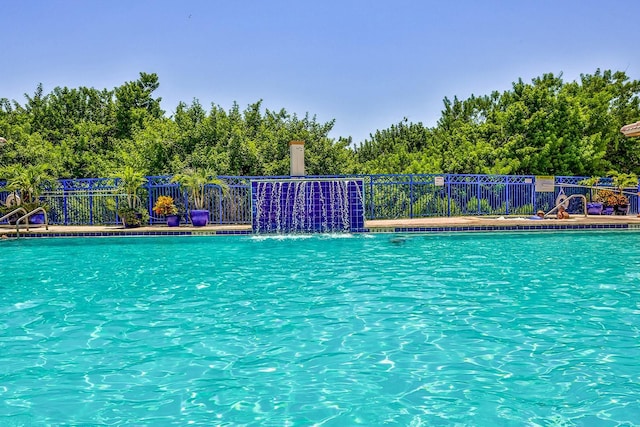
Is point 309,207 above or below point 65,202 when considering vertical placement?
below

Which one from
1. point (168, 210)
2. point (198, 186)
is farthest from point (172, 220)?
point (198, 186)

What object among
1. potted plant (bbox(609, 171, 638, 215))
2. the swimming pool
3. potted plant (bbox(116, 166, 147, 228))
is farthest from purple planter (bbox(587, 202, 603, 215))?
potted plant (bbox(116, 166, 147, 228))

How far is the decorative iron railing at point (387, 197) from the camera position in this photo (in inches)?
677

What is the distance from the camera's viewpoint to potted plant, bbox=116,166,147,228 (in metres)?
15.9

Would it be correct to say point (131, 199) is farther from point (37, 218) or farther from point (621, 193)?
point (621, 193)

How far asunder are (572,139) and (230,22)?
15.3m

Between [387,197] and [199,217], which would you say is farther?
[387,197]

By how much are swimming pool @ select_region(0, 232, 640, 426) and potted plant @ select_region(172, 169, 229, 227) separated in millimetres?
6549

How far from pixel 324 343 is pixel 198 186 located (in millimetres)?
11957

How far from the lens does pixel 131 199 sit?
54.3 ft

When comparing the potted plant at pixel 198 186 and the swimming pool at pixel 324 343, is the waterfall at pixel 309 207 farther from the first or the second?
the swimming pool at pixel 324 343

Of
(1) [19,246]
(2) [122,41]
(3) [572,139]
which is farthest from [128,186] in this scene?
(3) [572,139]

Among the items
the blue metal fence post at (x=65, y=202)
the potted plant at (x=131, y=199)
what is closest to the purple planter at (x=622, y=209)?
the potted plant at (x=131, y=199)

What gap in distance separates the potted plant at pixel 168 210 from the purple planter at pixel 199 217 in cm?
55
